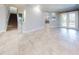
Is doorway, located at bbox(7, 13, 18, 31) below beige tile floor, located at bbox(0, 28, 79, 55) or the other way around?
the other way around

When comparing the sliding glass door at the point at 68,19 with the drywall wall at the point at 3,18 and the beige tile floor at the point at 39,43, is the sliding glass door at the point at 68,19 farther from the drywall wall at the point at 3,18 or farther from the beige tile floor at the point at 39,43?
the drywall wall at the point at 3,18

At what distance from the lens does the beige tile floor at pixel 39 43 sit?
1.92 meters

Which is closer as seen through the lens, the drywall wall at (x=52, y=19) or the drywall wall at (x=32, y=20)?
the drywall wall at (x=32, y=20)

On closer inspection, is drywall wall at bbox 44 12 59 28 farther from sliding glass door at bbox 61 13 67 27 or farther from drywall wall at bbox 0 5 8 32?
drywall wall at bbox 0 5 8 32

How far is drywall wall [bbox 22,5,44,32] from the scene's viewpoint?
2.00 meters

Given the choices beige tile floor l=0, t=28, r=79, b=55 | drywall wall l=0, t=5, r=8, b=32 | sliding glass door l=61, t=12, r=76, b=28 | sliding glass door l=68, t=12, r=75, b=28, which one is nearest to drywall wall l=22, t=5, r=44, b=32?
beige tile floor l=0, t=28, r=79, b=55

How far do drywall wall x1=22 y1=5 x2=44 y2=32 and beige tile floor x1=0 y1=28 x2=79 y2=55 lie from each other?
10 cm

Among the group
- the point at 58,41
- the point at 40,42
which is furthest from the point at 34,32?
the point at 58,41

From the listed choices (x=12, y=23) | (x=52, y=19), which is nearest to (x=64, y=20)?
Result: (x=52, y=19)

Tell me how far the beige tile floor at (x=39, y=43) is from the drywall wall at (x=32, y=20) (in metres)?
0.10

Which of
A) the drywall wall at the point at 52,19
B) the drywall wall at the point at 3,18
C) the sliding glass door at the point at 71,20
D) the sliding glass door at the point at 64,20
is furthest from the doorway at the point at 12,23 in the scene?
the sliding glass door at the point at 71,20

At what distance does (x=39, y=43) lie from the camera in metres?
2.01

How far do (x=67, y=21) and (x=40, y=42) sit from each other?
68 cm

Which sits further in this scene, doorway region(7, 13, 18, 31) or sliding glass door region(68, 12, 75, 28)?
sliding glass door region(68, 12, 75, 28)
